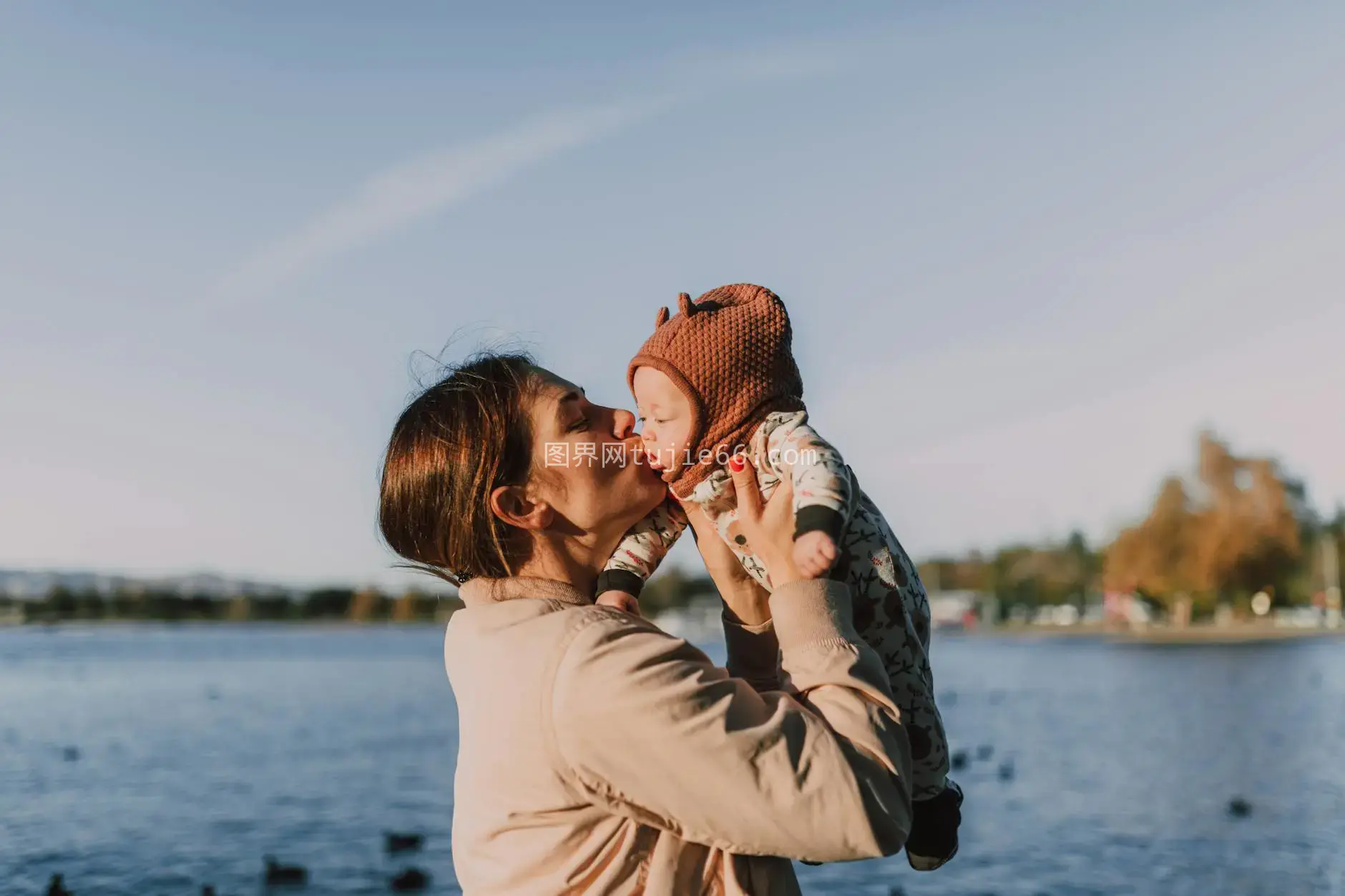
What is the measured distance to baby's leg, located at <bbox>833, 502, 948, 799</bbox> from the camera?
2.69m

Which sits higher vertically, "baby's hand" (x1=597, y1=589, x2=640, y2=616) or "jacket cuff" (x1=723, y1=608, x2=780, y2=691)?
"baby's hand" (x1=597, y1=589, x2=640, y2=616)

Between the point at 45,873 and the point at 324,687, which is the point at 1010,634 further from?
the point at 45,873

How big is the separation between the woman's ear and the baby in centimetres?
37

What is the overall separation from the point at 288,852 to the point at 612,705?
61.7ft

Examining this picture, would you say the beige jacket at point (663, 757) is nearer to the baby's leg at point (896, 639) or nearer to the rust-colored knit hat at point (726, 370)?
the baby's leg at point (896, 639)

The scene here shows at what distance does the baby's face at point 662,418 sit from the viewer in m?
2.89

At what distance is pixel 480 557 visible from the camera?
8.11ft

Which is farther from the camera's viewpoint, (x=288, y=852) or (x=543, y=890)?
(x=288, y=852)

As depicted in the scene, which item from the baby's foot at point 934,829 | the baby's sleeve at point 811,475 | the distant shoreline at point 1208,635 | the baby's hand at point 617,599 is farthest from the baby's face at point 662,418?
the distant shoreline at point 1208,635

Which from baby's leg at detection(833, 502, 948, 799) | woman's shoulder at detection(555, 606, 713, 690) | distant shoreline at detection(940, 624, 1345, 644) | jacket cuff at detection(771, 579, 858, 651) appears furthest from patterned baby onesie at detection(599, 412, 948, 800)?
distant shoreline at detection(940, 624, 1345, 644)

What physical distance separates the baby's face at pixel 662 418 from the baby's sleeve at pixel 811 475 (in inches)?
8.3

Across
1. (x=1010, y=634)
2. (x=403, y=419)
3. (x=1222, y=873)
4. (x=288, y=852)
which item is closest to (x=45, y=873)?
(x=288, y=852)

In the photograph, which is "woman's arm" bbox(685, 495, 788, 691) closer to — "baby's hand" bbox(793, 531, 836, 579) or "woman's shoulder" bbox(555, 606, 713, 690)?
"baby's hand" bbox(793, 531, 836, 579)

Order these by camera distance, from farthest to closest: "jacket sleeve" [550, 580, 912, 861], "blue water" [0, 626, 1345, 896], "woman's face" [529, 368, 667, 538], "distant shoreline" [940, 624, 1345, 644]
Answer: "distant shoreline" [940, 624, 1345, 644] < "blue water" [0, 626, 1345, 896] < "woman's face" [529, 368, 667, 538] < "jacket sleeve" [550, 580, 912, 861]
